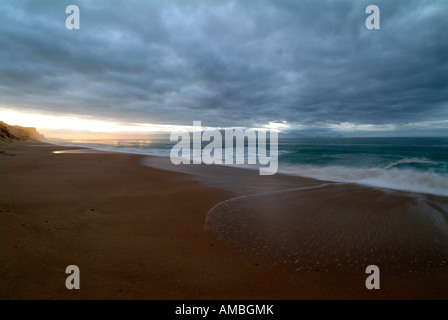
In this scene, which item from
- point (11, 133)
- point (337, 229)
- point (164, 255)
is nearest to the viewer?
point (164, 255)

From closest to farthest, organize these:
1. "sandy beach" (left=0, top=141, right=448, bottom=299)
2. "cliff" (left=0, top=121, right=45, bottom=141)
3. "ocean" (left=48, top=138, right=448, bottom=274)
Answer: "sandy beach" (left=0, top=141, right=448, bottom=299) < "ocean" (left=48, top=138, right=448, bottom=274) < "cliff" (left=0, top=121, right=45, bottom=141)

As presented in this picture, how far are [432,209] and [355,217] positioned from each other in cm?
319

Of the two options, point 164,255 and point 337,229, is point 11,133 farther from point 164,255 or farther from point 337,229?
point 337,229

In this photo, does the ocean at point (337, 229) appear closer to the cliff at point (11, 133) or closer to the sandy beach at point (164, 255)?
the sandy beach at point (164, 255)

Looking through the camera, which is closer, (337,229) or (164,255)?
(164,255)

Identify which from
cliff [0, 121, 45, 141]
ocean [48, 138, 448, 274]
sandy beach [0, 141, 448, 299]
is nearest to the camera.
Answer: sandy beach [0, 141, 448, 299]

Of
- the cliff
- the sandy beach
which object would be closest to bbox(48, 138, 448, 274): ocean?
the sandy beach

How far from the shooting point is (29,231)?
409 cm

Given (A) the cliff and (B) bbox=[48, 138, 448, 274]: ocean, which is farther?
(A) the cliff

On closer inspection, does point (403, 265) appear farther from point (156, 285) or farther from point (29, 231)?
point (29, 231)

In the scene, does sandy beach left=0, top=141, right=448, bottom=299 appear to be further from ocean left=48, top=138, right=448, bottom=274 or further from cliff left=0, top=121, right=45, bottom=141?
cliff left=0, top=121, right=45, bottom=141

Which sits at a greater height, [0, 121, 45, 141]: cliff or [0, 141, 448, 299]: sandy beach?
[0, 121, 45, 141]: cliff

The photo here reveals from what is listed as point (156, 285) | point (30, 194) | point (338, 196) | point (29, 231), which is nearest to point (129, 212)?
point (29, 231)

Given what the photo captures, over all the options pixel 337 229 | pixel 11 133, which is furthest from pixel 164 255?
pixel 11 133
